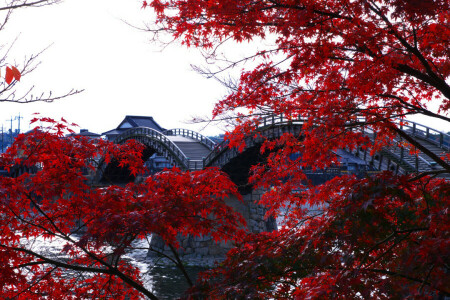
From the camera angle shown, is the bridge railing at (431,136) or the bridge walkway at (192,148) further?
the bridge walkway at (192,148)

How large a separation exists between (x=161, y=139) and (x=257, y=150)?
11.5m

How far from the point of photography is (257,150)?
22047mm

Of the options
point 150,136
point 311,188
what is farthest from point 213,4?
point 150,136

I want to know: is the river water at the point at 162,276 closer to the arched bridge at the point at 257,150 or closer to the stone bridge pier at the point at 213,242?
the stone bridge pier at the point at 213,242

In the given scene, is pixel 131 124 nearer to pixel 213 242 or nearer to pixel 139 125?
pixel 139 125

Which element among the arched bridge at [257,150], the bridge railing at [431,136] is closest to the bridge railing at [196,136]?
the arched bridge at [257,150]

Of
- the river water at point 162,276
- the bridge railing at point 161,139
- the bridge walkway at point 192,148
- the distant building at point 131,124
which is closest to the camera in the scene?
the river water at point 162,276

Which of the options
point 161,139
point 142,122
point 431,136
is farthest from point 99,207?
point 142,122

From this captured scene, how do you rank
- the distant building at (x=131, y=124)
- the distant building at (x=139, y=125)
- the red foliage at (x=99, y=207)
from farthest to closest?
the distant building at (x=131, y=124) → the distant building at (x=139, y=125) → the red foliage at (x=99, y=207)

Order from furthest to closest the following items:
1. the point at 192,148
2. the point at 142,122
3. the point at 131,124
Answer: the point at 142,122 < the point at 131,124 < the point at 192,148

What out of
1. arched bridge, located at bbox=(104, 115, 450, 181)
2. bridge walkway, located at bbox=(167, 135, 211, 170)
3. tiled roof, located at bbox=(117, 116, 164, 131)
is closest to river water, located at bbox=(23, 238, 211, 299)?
arched bridge, located at bbox=(104, 115, 450, 181)

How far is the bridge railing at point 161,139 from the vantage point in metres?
27.9

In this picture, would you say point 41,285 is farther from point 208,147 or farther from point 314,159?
point 208,147

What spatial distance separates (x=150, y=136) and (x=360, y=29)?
92.9ft
